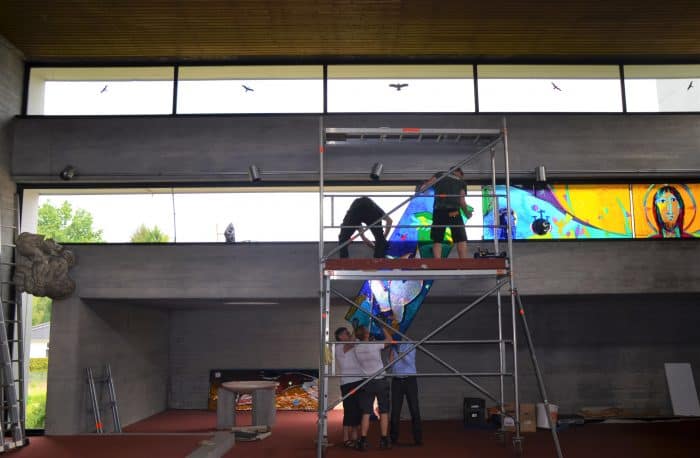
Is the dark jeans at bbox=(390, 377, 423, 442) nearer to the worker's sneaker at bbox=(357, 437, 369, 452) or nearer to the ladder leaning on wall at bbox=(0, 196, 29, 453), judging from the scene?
the worker's sneaker at bbox=(357, 437, 369, 452)

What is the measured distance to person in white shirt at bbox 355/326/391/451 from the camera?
8.60m

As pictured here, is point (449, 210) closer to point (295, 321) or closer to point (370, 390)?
point (370, 390)

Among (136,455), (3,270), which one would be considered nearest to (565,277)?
(136,455)

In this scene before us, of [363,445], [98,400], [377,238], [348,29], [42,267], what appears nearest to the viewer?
[363,445]

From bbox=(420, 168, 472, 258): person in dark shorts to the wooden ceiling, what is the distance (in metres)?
2.80

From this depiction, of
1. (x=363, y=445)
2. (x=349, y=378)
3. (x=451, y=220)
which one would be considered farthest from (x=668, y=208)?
(x=363, y=445)

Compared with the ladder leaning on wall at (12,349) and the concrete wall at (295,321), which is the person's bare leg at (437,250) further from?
the ladder leaning on wall at (12,349)

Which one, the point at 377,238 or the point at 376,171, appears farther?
the point at 376,171

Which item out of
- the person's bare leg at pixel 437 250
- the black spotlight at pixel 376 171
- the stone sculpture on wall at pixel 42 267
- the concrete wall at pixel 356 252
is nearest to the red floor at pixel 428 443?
the concrete wall at pixel 356 252

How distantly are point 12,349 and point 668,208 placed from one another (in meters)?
11.0

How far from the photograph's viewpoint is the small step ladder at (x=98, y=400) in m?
10.3

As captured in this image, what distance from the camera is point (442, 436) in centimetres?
1006

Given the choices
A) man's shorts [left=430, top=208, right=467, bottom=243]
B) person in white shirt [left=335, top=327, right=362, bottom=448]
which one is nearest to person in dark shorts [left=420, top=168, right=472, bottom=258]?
man's shorts [left=430, top=208, right=467, bottom=243]

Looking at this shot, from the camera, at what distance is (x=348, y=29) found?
10414 millimetres
